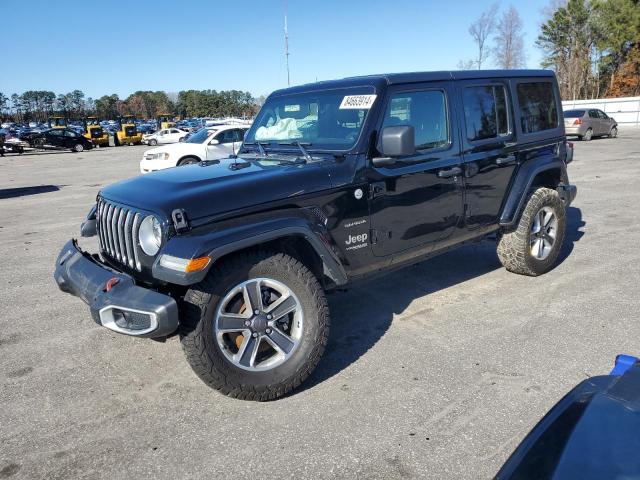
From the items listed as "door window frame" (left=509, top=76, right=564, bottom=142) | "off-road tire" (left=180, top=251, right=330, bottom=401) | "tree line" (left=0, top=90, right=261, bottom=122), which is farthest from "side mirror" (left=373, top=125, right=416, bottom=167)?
"tree line" (left=0, top=90, right=261, bottom=122)

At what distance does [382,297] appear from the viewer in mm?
4867

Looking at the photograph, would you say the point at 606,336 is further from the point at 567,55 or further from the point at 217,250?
the point at 567,55

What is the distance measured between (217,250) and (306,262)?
844 mm

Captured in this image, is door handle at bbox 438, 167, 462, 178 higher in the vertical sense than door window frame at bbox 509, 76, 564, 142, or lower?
lower

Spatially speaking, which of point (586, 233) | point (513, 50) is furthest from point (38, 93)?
point (586, 233)

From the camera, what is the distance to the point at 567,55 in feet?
195

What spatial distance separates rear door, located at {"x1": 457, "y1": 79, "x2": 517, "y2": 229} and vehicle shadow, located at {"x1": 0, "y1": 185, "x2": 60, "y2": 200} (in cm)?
1262

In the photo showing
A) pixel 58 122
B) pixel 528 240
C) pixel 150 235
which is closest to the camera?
pixel 150 235

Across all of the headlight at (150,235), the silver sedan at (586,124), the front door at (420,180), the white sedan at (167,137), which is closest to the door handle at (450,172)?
the front door at (420,180)

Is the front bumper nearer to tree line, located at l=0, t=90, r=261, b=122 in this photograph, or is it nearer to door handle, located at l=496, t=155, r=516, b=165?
door handle, located at l=496, t=155, r=516, b=165

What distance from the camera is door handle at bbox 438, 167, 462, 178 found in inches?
160

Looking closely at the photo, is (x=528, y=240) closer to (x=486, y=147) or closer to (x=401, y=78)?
(x=486, y=147)

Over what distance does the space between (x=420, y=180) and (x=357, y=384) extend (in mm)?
1647

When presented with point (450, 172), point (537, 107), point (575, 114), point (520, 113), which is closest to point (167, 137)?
point (575, 114)
